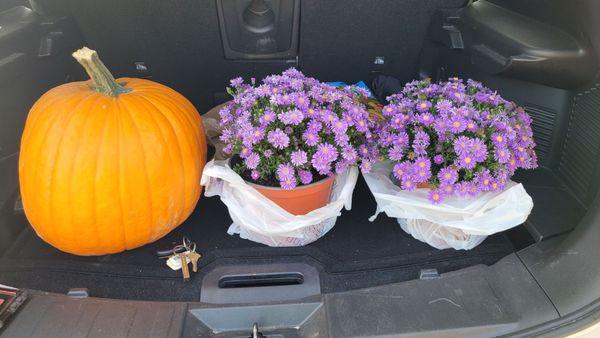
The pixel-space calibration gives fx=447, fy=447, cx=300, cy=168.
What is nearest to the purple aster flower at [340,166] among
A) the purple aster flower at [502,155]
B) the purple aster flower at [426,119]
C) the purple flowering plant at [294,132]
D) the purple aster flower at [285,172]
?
the purple flowering plant at [294,132]

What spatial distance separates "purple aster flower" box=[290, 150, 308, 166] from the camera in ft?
3.21

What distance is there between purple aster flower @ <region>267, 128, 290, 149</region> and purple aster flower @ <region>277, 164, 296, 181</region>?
0.05 meters

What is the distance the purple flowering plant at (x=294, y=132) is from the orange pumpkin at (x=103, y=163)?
0.16m

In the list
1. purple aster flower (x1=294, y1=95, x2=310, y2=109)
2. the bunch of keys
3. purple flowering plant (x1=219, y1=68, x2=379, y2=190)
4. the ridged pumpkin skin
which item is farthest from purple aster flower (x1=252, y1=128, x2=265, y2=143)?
the bunch of keys

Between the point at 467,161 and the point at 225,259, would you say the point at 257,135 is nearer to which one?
the point at 225,259

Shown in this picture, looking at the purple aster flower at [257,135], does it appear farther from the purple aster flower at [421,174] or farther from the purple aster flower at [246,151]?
the purple aster flower at [421,174]

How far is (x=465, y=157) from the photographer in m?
0.99

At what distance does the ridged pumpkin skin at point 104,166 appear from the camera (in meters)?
1.00

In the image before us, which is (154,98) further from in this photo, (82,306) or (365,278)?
(365,278)

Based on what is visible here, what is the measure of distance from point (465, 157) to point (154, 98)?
2.48 ft

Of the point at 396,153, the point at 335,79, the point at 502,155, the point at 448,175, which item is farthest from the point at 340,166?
the point at 335,79

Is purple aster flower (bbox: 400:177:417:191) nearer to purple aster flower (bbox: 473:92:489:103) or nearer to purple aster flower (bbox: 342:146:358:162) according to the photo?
purple aster flower (bbox: 342:146:358:162)

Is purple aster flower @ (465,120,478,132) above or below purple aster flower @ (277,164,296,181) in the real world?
above

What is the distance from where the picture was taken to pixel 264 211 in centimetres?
109
